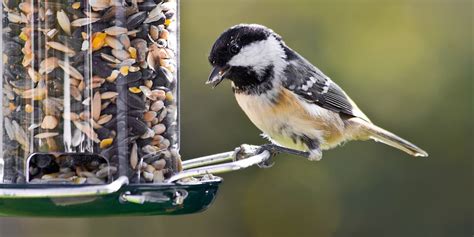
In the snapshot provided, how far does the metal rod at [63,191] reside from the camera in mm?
2938

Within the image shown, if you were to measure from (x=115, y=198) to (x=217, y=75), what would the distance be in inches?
43.4

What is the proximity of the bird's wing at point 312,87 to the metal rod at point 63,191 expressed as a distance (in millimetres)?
1688

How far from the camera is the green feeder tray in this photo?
10.3 feet

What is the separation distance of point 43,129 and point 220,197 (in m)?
4.71

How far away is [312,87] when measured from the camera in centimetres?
492

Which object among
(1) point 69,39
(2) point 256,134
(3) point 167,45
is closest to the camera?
(1) point 69,39

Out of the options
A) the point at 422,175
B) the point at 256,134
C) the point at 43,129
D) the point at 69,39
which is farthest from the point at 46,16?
the point at 422,175

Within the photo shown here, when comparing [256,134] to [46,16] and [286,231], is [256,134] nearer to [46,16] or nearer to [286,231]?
[286,231]

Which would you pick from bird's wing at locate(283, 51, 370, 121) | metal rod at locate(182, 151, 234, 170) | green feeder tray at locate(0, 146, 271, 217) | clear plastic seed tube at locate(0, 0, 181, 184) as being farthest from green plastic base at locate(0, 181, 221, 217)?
bird's wing at locate(283, 51, 370, 121)

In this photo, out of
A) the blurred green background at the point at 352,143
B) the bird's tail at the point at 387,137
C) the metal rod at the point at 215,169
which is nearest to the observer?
the metal rod at the point at 215,169

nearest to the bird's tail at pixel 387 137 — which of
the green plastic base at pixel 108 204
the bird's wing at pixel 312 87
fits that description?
the bird's wing at pixel 312 87

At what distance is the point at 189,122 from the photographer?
8023 mm

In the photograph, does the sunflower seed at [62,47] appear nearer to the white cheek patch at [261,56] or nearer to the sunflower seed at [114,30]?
the sunflower seed at [114,30]

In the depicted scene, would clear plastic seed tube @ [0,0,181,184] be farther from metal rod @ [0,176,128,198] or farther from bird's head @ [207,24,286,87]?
bird's head @ [207,24,286,87]
